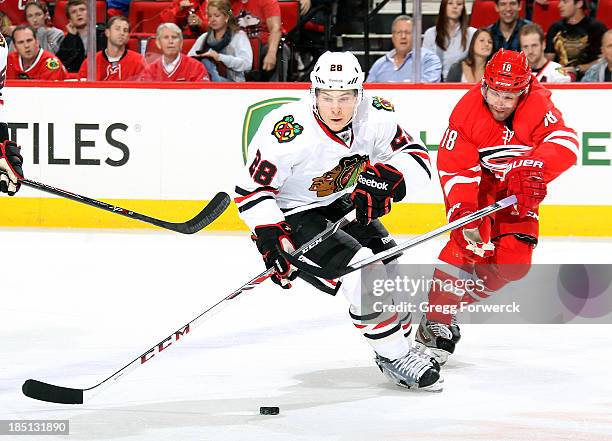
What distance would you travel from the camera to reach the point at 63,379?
4.02 m

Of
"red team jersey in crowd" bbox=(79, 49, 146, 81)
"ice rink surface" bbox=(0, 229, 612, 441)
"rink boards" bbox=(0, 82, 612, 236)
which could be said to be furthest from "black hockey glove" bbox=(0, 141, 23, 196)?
"red team jersey in crowd" bbox=(79, 49, 146, 81)

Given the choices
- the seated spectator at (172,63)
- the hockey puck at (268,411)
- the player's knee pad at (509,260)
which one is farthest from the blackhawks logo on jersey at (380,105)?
the seated spectator at (172,63)

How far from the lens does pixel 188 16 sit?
751 centimetres

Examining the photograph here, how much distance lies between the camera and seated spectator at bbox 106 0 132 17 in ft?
24.8

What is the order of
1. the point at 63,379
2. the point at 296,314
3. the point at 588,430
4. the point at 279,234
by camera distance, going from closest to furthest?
the point at 588,430, the point at 279,234, the point at 63,379, the point at 296,314

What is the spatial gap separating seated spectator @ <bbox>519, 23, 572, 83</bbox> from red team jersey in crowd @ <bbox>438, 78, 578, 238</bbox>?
2806 millimetres

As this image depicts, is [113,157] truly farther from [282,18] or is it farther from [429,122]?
[429,122]

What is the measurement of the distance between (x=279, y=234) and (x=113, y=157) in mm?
3934

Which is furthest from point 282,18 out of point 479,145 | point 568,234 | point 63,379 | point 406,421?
point 406,421

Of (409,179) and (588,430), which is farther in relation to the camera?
(409,179)

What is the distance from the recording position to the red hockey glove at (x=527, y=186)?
400 centimetres

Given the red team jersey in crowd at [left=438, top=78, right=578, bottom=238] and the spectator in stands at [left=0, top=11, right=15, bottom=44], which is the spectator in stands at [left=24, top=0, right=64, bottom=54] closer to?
the spectator in stands at [left=0, top=11, right=15, bottom=44]

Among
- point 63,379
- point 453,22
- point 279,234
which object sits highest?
point 453,22

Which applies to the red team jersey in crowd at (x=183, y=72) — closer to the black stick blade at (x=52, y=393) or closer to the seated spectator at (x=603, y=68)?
the seated spectator at (x=603, y=68)
